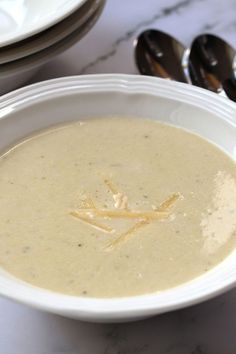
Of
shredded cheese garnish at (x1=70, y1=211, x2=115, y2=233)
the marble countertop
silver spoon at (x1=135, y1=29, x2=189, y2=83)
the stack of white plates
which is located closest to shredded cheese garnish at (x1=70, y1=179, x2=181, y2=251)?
shredded cheese garnish at (x1=70, y1=211, x2=115, y2=233)

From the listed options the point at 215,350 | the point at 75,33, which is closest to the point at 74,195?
the point at 215,350

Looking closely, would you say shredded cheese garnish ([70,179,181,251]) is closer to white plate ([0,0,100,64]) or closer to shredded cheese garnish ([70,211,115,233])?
shredded cheese garnish ([70,211,115,233])

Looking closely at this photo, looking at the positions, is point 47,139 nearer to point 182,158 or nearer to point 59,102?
point 59,102

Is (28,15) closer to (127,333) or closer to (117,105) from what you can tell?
(117,105)

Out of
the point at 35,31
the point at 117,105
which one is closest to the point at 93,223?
the point at 117,105

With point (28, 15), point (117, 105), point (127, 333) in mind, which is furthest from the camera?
point (28, 15)
